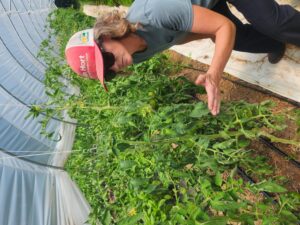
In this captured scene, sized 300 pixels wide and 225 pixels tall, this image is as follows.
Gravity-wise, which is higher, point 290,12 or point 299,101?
point 290,12

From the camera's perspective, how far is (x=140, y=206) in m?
1.91

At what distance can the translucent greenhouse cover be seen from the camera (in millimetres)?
3334

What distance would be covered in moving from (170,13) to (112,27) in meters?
0.30

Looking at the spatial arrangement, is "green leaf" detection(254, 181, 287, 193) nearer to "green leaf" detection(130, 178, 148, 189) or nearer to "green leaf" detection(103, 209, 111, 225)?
"green leaf" detection(130, 178, 148, 189)

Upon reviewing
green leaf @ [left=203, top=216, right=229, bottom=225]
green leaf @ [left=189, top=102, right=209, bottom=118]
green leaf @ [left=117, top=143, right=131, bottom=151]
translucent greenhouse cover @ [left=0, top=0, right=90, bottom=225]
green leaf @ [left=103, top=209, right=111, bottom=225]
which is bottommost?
translucent greenhouse cover @ [left=0, top=0, right=90, bottom=225]

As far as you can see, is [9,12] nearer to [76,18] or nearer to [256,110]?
[76,18]

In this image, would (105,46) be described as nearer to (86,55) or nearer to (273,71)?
(86,55)

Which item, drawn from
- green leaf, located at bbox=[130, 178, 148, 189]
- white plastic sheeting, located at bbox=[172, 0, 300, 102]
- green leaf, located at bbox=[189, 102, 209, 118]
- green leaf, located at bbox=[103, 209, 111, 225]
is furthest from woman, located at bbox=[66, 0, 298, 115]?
white plastic sheeting, located at bbox=[172, 0, 300, 102]

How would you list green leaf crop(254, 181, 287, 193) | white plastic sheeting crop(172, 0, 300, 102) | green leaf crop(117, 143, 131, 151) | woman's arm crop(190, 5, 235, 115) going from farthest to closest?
white plastic sheeting crop(172, 0, 300, 102) → green leaf crop(117, 143, 131, 151) → woman's arm crop(190, 5, 235, 115) → green leaf crop(254, 181, 287, 193)

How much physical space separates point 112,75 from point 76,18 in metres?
7.02

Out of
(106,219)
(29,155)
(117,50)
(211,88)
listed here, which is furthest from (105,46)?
(29,155)

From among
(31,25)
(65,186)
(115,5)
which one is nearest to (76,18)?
(115,5)

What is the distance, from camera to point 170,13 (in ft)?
6.09

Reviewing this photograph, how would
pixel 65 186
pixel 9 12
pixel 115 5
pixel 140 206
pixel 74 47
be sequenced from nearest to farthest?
pixel 140 206, pixel 74 47, pixel 65 186, pixel 115 5, pixel 9 12
